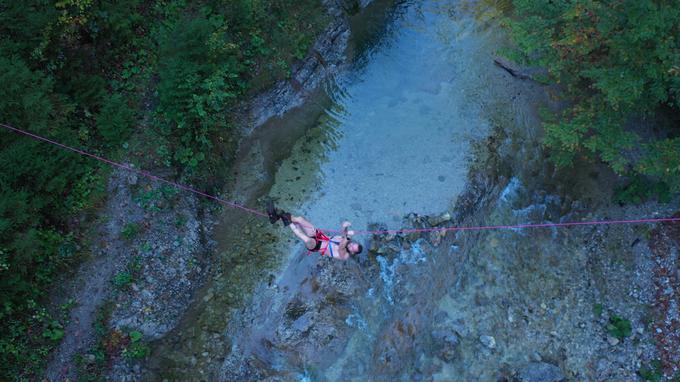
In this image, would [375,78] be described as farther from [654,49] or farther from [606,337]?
[606,337]

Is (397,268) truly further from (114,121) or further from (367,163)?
(114,121)

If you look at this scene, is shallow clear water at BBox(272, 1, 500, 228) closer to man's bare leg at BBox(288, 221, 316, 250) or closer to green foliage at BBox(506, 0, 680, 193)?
man's bare leg at BBox(288, 221, 316, 250)

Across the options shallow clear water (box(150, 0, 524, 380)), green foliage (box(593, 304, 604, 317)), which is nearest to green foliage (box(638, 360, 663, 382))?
green foliage (box(593, 304, 604, 317))

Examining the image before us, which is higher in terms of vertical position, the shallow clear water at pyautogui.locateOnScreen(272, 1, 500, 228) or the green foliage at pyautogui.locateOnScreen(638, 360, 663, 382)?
the shallow clear water at pyautogui.locateOnScreen(272, 1, 500, 228)

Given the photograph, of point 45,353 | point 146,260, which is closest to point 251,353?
point 146,260

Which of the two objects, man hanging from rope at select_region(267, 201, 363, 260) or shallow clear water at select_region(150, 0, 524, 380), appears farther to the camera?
shallow clear water at select_region(150, 0, 524, 380)
